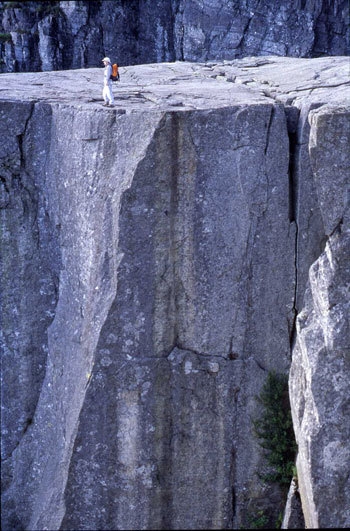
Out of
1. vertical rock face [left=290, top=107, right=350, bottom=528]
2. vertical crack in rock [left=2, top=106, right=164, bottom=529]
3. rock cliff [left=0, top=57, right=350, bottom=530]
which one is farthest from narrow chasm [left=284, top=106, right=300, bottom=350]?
vertical crack in rock [left=2, top=106, right=164, bottom=529]

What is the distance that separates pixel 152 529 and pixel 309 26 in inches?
789

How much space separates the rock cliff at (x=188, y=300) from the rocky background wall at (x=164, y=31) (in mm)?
16646

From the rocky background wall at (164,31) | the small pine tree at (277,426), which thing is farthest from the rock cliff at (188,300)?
the rocky background wall at (164,31)

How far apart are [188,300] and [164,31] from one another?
61.2ft

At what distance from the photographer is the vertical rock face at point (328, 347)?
307 inches

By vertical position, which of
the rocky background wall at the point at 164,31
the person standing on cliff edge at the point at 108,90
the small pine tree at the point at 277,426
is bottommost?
the small pine tree at the point at 277,426

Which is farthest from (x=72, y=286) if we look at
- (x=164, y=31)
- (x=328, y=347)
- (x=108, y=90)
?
(x=164, y=31)

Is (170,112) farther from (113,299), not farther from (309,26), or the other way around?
(309,26)

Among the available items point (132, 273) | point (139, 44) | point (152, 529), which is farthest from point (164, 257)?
point (139, 44)

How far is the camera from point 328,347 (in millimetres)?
8000

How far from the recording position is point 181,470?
890 centimetres

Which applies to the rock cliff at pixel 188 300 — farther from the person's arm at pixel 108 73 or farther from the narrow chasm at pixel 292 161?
the person's arm at pixel 108 73

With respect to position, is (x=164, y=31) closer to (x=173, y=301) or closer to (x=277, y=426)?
(x=173, y=301)

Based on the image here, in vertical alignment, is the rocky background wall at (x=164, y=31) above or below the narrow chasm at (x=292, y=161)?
above
